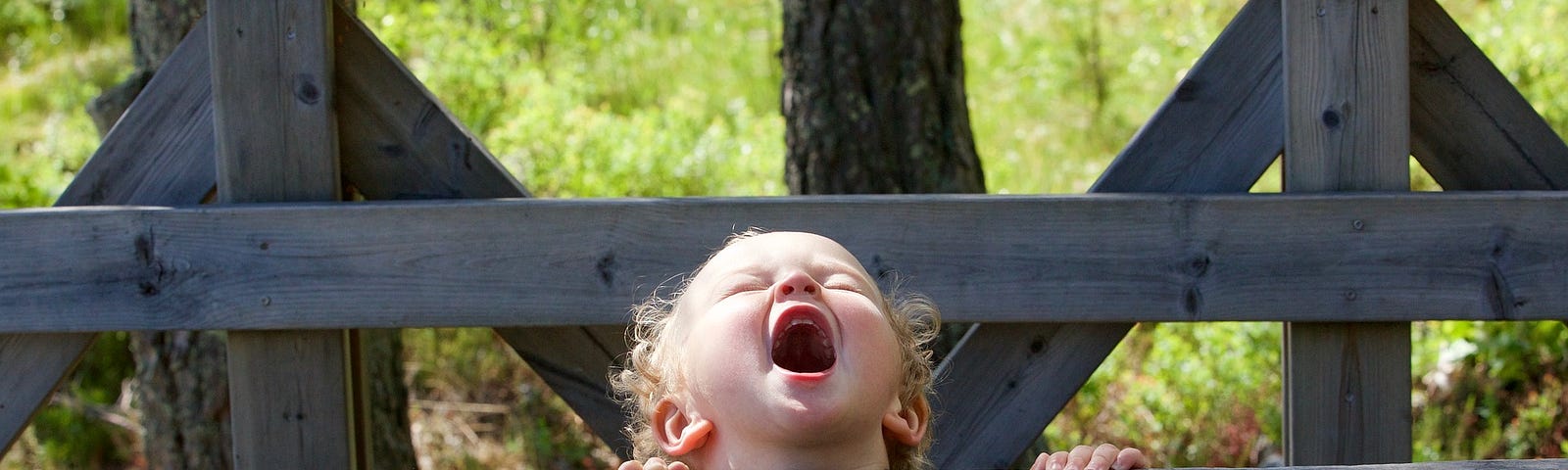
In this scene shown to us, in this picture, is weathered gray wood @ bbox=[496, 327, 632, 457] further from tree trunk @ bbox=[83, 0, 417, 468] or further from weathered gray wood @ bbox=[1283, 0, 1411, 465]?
weathered gray wood @ bbox=[1283, 0, 1411, 465]

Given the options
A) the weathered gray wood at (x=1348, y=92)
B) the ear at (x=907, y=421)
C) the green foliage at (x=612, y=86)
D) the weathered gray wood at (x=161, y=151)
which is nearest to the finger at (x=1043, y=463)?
the ear at (x=907, y=421)

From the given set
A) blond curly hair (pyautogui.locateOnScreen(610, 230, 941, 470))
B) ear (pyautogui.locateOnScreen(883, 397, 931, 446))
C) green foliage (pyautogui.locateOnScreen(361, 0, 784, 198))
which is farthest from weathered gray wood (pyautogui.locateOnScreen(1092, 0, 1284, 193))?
green foliage (pyautogui.locateOnScreen(361, 0, 784, 198))

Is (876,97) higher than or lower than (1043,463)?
higher

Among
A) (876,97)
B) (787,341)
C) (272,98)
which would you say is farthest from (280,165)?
(876,97)

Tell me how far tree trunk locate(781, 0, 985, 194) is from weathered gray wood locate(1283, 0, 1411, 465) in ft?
4.32

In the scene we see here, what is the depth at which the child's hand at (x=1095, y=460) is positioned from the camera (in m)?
1.85

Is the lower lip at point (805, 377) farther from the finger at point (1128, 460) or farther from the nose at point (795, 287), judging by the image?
the finger at point (1128, 460)

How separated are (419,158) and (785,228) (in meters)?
0.71

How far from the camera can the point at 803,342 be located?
203 centimetres

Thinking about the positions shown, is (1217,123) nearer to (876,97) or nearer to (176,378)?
(876,97)

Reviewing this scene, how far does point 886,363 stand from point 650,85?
20.6ft

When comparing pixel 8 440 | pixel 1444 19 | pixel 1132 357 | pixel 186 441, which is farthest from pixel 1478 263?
pixel 1132 357

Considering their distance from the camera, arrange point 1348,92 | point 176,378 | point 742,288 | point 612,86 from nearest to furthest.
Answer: point 742,288
point 1348,92
point 176,378
point 612,86

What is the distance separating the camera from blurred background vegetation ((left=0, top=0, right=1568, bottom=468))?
5.40 metres
